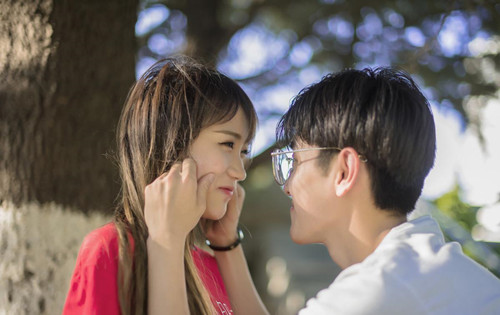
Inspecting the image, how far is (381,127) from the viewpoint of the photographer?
1992mm

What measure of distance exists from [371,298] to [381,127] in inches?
25.8

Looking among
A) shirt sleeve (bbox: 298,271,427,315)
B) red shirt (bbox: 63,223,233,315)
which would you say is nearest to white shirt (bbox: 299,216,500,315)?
shirt sleeve (bbox: 298,271,427,315)

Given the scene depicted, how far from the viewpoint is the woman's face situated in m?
2.26

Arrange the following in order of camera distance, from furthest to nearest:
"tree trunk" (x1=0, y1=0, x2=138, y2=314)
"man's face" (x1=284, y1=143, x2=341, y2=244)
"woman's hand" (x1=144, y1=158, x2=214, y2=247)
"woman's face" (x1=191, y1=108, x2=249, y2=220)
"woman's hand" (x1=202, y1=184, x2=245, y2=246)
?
"woman's hand" (x1=202, y1=184, x2=245, y2=246)
"tree trunk" (x1=0, y1=0, x2=138, y2=314)
"woman's face" (x1=191, y1=108, x2=249, y2=220)
"man's face" (x1=284, y1=143, x2=341, y2=244)
"woman's hand" (x1=144, y1=158, x2=214, y2=247)

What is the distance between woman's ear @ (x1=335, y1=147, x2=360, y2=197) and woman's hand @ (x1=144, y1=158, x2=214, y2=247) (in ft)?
1.66

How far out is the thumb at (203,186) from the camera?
2.13 meters

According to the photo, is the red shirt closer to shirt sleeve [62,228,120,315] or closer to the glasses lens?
shirt sleeve [62,228,120,315]

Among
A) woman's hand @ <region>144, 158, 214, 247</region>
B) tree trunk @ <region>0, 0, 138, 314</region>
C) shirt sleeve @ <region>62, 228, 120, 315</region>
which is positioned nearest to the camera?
shirt sleeve @ <region>62, 228, 120, 315</region>

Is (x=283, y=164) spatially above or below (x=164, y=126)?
below

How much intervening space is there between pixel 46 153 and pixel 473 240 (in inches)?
228

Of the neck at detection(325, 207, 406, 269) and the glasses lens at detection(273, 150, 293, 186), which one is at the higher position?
the glasses lens at detection(273, 150, 293, 186)

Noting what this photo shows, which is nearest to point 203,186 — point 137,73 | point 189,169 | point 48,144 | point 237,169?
point 189,169

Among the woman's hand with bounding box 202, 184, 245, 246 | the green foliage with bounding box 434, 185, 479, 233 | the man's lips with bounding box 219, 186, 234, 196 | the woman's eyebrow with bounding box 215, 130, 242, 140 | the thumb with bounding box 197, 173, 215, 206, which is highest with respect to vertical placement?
the woman's eyebrow with bounding box 215, 130, 242, 140

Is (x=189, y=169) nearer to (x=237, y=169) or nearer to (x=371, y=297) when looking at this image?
(x=237, y=169)
